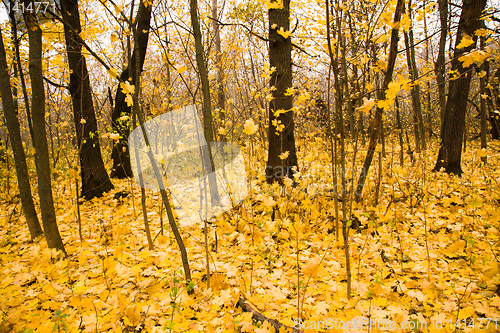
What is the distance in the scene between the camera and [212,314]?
1.54 m

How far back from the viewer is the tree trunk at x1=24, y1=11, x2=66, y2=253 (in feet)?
6.52

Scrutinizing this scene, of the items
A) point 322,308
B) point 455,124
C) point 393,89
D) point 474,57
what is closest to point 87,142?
point 322,308

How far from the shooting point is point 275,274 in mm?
1963

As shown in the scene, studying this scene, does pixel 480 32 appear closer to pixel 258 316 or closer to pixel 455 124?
pixel 258 316

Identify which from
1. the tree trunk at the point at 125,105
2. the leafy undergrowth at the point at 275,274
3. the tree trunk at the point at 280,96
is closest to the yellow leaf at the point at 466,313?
the leafy undergrowth at the point at 275,274

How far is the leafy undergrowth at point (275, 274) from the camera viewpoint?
145cm

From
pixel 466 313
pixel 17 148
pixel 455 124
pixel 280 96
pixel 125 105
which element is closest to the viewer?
pixel 466 313

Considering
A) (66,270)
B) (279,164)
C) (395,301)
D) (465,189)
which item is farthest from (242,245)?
(465,189)

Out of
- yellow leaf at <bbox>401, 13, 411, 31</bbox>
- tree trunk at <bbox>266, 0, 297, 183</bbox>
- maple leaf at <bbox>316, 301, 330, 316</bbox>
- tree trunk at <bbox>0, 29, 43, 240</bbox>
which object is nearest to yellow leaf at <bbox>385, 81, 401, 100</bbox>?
yellow leaf at <bbox>401, 13, 411, 31</bbox>

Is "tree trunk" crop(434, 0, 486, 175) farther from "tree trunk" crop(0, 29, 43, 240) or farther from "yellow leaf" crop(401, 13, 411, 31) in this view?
"tree trunk" crop(0, 29, 43, 240)

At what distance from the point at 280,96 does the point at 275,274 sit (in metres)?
2.59

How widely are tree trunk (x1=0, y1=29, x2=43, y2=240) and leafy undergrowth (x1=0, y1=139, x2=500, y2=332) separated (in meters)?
0.30

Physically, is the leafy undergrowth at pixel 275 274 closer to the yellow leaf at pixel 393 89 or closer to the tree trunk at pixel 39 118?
the tree trunk at pixel 39 118

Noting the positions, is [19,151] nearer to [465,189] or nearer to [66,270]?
[66,270]
